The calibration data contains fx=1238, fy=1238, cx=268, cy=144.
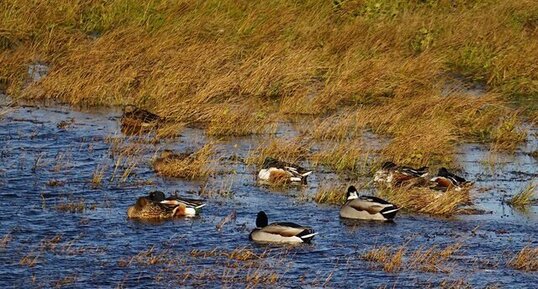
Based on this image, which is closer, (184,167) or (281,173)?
(281,173)

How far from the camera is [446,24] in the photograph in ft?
82.9

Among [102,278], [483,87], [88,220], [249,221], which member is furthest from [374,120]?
[102,278]

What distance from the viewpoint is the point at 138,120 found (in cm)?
1895

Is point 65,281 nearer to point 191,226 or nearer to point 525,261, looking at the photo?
point 191,226

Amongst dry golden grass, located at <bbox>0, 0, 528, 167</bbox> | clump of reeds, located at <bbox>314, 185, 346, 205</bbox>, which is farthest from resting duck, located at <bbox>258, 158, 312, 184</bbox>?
dry golden grass, located at <bbox>0, 0, 528, 167</bbox>

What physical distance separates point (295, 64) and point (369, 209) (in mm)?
7347

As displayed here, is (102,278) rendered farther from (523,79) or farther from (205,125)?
(523,79)

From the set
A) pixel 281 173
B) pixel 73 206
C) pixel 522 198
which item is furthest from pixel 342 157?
pixel 73 206

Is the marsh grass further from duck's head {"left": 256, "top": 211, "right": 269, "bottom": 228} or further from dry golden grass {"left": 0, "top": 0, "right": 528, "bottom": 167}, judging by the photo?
dry golden grass {"left": 0, "top": 0, "right": 528, "bottom": 167}

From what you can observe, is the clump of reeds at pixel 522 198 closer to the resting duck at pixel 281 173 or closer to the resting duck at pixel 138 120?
the resting duck at pixel 281 173

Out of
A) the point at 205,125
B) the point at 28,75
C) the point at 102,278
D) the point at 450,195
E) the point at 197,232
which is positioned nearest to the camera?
the point at 102,278

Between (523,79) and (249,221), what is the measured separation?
9.81 meters

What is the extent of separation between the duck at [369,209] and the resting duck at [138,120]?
194 inches

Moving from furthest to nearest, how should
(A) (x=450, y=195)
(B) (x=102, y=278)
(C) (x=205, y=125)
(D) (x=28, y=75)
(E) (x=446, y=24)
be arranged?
(E) (x=446, y=24) < (D) (x=28, y=75) < (C) (x=205, y=125) < (A) (x=450, y=195) < (B) (x=102, y=278)
